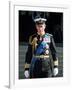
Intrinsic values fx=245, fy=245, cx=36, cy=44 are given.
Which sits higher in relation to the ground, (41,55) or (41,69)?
(41,55)

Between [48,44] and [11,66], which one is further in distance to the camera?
[48,44]

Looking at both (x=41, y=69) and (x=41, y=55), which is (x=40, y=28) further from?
(x=41, y=69)

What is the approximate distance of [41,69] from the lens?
7.14ft

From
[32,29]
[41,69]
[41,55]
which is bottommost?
[41,69]

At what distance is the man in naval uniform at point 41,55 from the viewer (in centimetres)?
214

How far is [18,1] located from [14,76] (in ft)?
2.09

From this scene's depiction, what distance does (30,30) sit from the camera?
2139 millimetres

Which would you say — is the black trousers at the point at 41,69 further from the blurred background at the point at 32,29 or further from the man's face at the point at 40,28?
the man's face at the point at 40,28

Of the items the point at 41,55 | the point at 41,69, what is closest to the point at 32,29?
the point at 41,55

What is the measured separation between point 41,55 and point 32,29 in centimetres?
24

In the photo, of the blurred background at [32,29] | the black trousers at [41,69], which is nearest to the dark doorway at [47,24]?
the blurred background at [32,29]
